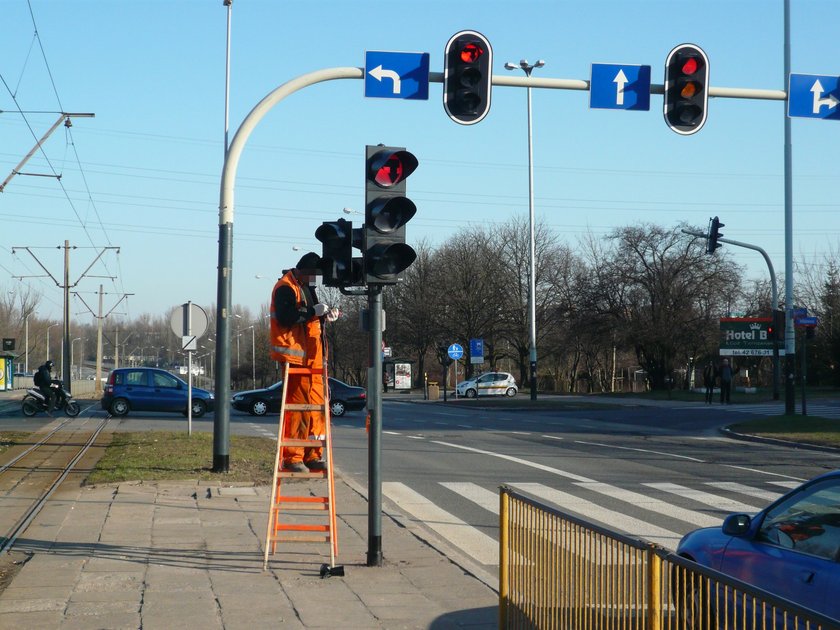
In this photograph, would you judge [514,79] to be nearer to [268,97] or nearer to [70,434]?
[268,97]

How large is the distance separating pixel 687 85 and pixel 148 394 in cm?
2407

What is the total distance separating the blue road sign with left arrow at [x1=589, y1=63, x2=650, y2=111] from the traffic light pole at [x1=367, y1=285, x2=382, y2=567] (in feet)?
18.6

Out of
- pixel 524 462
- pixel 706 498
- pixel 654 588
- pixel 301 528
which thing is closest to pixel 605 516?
pixel 706 498

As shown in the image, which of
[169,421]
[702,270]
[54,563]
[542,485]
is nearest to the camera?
[54,563]

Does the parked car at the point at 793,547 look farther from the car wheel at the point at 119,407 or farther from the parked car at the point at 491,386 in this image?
the parked car at the point at 491,386

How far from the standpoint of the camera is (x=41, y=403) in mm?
32188

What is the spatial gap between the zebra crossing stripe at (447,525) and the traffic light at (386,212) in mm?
2748

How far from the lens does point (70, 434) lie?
2383cm

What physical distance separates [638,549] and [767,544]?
1.75m

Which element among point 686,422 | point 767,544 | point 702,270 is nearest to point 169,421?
point 686,422

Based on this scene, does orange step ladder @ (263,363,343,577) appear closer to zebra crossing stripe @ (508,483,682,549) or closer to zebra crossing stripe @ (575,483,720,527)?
zebra crossing stripe @ (508,483,682,549)

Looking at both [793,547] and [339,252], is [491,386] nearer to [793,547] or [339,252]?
[339,252]

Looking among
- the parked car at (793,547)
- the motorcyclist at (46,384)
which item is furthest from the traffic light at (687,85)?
the motorcyclist at (46,384)

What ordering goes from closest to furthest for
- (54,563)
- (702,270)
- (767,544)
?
1. (767,544)
2. (54,563)
3. (702,270)
